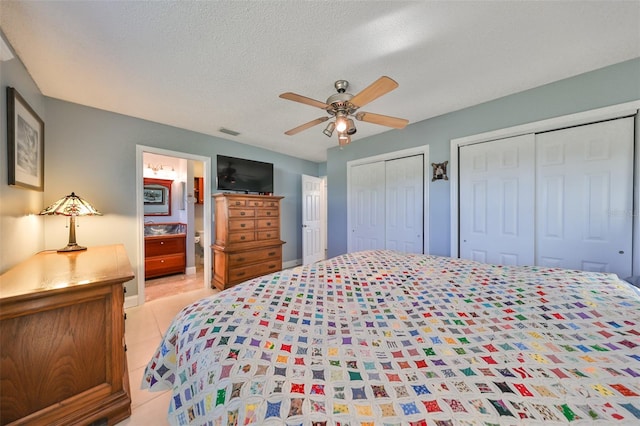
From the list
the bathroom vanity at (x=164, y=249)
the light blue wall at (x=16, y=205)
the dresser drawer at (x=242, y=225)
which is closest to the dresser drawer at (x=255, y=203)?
the dresser drawer at (x=242, y=225)

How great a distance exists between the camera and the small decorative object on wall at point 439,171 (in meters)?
2.93

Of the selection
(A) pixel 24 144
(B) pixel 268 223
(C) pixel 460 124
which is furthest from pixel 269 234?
(C) pixel 460 124

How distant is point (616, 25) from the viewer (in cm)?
152

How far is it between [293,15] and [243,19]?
32 centimetres

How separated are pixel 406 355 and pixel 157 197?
215 inches

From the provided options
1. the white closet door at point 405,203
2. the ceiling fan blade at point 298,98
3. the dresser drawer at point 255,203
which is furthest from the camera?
the dresser drawer at point 255,203

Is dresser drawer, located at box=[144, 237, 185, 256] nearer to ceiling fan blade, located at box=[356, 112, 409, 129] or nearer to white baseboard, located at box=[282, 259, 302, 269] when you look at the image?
white baseboard, located at box=[282, 259, 302, 269]

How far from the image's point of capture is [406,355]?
0.72 m

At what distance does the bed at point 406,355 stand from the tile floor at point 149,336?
71 cm

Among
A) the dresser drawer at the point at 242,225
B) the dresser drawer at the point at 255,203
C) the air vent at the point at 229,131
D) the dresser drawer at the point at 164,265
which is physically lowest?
the dresser drawer at the point at 164,265

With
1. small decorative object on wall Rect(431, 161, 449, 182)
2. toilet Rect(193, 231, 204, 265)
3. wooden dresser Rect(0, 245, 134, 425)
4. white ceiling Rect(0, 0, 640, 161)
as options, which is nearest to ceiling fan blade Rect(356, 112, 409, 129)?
white ceiling Rect(0, 0, 640, 161)

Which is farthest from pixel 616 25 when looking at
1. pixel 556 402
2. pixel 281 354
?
pixel 281 354

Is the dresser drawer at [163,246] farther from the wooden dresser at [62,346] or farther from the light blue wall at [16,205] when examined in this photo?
the wooden dresser at [62,346]

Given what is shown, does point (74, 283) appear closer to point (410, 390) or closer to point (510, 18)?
point (410, 390)
